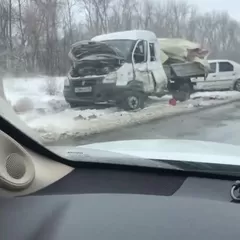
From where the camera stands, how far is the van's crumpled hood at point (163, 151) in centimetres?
302

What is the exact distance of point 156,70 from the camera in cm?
1075

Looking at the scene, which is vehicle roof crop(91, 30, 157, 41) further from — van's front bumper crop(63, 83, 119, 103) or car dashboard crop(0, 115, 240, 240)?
car dashboard crop(0, 115, 240, 240)

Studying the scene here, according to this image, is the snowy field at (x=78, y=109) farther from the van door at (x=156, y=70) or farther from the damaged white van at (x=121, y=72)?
the van door at (x=156, y=70)

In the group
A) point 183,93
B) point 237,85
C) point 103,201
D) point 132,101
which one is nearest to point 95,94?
point 132,101

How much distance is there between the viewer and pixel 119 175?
3.02 meters

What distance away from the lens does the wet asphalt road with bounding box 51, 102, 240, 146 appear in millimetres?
5738

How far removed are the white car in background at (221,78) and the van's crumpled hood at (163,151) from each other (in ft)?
17.2

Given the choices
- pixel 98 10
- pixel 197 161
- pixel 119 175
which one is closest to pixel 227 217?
pixel 197 161

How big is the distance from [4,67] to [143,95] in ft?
15.9

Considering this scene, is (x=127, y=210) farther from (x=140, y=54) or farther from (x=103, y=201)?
(x=140, y=54)

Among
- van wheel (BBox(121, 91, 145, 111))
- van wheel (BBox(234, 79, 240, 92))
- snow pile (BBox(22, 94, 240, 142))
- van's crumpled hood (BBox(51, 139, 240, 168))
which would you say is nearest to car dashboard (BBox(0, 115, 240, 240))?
van's crumpled hood (BBox(51, 139, 240, 168))

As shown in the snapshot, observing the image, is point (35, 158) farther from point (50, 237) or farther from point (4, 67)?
point (4, 67)

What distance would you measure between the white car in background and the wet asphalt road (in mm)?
783

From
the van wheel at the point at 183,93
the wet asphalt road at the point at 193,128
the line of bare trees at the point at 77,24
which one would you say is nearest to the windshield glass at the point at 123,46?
the van wheel at the point at 183,93
